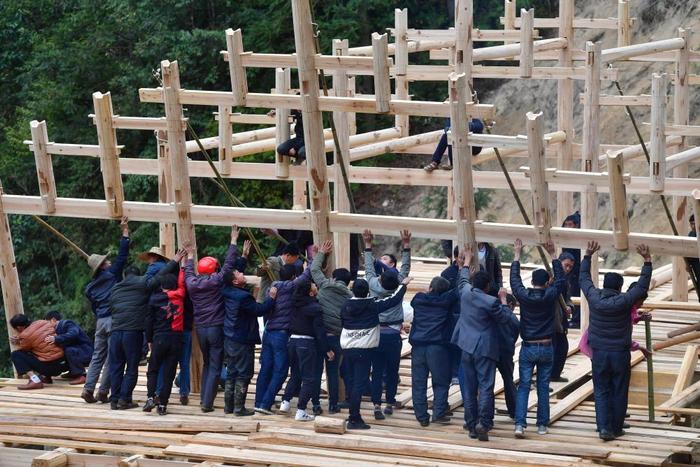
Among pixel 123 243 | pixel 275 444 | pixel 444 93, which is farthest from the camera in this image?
pixel 444 93

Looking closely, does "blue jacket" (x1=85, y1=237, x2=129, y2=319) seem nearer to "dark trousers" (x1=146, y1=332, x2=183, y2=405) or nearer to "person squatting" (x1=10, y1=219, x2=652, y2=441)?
"person squatting" (x1=10, y1=219, x2=652, y2=441)

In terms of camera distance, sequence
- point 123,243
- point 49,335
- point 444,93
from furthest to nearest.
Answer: point 444,93 → point 49,335 → point 123,243

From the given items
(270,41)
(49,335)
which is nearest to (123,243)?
(49,335)

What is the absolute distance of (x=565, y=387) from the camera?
14.9 metres

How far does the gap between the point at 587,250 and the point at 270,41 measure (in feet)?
63.6


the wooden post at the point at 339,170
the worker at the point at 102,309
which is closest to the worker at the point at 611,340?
the wooden post at the point at 339,170

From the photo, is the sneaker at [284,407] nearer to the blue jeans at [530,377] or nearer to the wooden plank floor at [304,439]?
the wooden plank floor at [304,439]

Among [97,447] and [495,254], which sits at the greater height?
[495,254]

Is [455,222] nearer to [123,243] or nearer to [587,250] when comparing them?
[587,250]

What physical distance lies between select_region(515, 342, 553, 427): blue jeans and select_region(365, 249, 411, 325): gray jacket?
136 centimetres

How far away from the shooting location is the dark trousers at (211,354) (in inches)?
559

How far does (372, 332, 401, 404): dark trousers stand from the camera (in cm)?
1405

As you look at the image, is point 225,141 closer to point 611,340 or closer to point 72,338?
point 72,338

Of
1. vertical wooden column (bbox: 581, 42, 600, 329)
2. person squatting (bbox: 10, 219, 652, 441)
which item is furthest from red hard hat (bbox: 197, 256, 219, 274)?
vertical wooden column (bbox: 581, 42, 600, 329)
